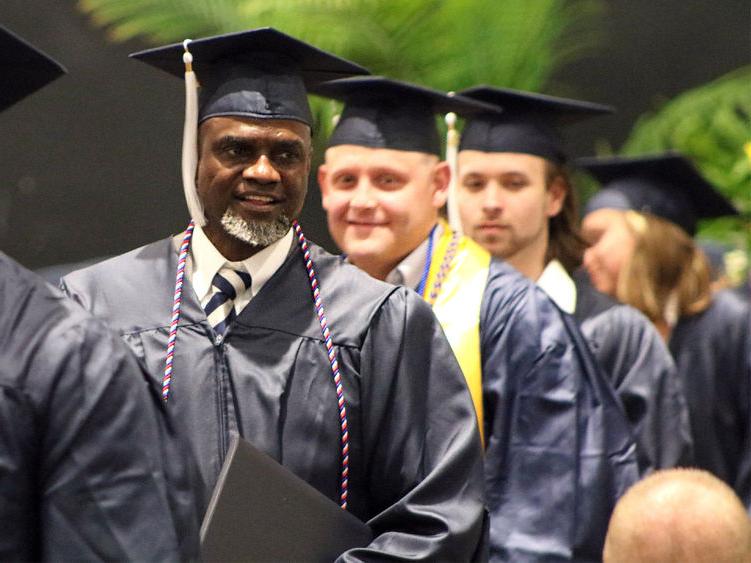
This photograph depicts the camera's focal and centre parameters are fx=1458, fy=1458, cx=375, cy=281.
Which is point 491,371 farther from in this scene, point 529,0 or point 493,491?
point 529,0

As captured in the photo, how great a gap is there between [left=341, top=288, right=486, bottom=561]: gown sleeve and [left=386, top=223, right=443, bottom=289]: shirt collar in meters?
1.04

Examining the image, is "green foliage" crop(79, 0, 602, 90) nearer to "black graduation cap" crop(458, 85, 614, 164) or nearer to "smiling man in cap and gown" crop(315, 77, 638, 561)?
"black graduation cap" crop(458, 85, 614, 164)

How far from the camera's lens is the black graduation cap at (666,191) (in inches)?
230

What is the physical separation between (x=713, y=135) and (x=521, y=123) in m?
2.57

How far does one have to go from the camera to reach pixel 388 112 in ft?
13.8

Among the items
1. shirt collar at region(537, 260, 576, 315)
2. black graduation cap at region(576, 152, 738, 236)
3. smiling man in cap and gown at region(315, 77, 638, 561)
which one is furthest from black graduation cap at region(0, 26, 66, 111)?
black graduation cap at region(576, 152, 738, 236)

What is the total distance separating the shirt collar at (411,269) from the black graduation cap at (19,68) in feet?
6.03

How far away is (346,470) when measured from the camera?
2.82 m

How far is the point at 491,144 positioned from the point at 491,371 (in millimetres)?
1329

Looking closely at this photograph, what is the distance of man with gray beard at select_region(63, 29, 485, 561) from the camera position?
9.19 feet

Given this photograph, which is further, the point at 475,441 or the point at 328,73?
the point at 328,73

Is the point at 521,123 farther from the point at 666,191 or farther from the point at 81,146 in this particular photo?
the point at 81,146

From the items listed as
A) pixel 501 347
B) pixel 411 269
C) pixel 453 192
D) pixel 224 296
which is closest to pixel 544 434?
pixel 501 347

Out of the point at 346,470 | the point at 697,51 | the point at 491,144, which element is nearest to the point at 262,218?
the point at 346,470
